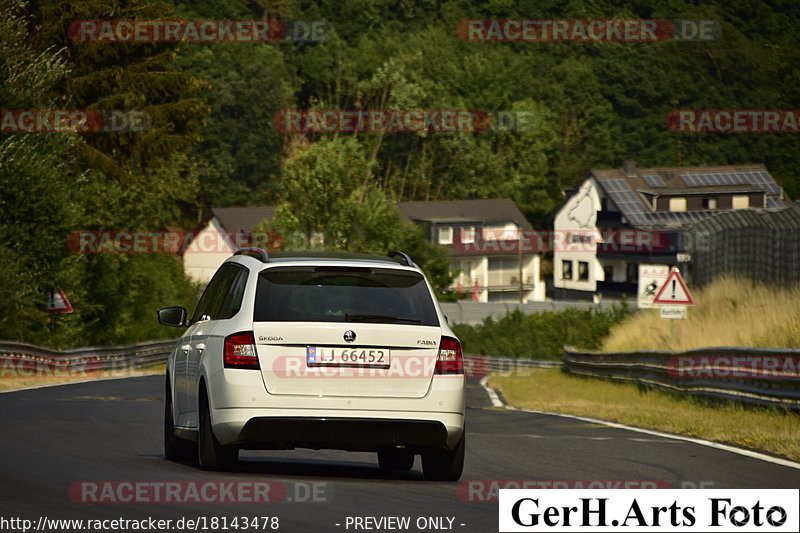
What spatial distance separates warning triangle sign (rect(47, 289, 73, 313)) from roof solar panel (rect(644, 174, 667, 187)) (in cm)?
6569

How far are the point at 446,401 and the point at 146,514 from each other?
2.72 m

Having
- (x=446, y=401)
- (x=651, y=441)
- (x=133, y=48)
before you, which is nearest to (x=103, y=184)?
(x=133, y=48)

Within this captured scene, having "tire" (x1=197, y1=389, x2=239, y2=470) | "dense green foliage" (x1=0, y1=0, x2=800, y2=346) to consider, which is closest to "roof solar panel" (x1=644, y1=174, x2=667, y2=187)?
"dense green foliage" (x1=0, y1=0, x2=800, y2=346)

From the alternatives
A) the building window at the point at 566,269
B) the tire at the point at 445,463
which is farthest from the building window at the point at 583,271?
the tire at the point at 445,463

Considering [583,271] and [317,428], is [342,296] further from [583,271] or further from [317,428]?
[583,271]

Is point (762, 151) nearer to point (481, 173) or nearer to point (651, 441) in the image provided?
point (481, 173)

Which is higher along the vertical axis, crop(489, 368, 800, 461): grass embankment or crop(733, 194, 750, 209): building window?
crop(733, 194, 750, 209): building window

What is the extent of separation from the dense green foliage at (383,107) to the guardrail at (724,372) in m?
29.7

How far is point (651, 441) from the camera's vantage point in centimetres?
1600

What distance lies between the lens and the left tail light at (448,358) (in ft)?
34.2

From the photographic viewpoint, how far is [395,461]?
1199 centimetres

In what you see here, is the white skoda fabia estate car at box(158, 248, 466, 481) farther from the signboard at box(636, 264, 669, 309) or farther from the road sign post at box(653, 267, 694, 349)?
the signboard at box(636, 264, 669, 309)

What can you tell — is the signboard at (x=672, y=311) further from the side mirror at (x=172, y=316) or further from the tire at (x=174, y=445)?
the side mirror at (x=172, y=316)

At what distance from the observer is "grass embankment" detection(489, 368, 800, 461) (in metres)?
16.0
